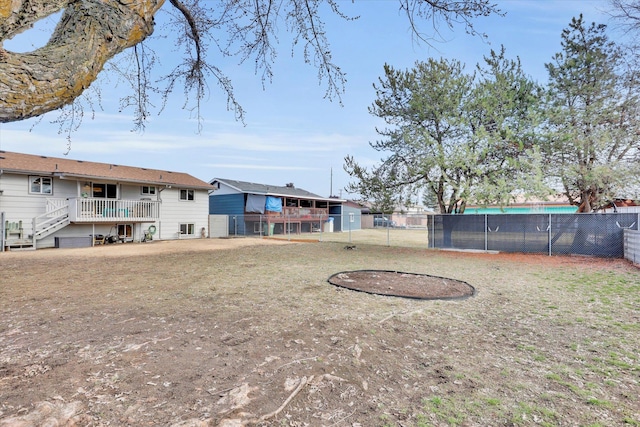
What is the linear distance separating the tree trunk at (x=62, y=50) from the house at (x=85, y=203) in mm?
15583

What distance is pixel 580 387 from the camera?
245 cm

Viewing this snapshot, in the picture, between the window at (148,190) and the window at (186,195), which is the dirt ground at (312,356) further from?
the window at (186,195)

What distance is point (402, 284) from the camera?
20.9ft

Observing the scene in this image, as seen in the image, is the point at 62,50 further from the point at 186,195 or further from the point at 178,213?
the point at 186,195

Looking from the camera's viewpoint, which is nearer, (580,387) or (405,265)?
(580,387)

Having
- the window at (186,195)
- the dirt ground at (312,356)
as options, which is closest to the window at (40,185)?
the window at (186,195)

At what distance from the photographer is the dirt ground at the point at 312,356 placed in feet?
6.84

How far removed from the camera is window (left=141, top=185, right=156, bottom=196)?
702 inches

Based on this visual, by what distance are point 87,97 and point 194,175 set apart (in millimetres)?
21009

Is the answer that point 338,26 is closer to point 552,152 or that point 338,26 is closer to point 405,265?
point 405,265

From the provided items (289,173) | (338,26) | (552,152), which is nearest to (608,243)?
(552,152)

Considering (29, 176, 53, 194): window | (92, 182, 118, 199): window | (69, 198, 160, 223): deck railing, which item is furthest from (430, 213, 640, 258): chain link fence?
(29, 176, 53, 194): window

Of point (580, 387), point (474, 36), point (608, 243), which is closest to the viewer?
point (580, 387)

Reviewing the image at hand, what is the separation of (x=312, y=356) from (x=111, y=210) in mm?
16522
